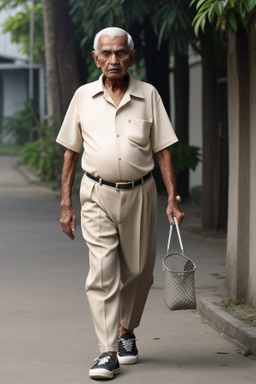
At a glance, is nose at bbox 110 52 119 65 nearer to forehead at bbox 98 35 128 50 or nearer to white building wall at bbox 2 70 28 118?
forehead at bbox 98 35 128 50

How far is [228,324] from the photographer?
23.5ft

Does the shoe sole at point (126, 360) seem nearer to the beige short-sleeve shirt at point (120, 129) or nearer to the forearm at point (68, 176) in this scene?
the forearm at point (68, 176)

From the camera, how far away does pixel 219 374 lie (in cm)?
600

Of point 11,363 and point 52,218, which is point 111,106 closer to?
point 11,363

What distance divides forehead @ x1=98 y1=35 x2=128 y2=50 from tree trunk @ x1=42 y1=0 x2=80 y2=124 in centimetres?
1537

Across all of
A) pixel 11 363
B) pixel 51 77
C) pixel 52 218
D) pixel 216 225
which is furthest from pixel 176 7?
pixel 51 77

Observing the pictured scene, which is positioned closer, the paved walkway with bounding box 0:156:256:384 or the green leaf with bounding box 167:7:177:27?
the paved walkway with bounding box 0:156:256:384

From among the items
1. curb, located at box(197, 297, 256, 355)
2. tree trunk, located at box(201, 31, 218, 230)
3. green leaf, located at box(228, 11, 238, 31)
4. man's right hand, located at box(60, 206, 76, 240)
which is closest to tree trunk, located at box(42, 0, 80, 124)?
tree trunk, located at box(201, 31, 218, 230)

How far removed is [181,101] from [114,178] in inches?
505

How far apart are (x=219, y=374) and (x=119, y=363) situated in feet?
2.09

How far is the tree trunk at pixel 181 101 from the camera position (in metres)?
18.5

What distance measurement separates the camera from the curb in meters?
6.67

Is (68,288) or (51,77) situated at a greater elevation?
(51,77)

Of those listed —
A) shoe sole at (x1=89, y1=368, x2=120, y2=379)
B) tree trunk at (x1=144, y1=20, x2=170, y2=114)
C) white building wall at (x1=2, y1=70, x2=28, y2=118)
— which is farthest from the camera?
white building wall at (x1=2, y1=70, x2=28, y2=118)
